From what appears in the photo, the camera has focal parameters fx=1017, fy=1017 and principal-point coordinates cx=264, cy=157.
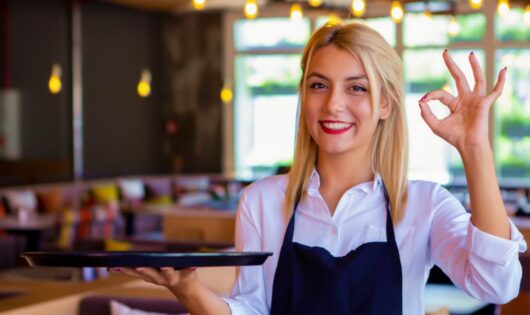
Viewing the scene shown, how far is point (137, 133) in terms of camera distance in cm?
1559

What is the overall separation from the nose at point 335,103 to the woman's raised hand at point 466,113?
0.68ft

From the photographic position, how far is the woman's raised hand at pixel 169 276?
1.81 m

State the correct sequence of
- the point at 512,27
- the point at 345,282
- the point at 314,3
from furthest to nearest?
the point at 512,27, the point at 314,3, the point at 345,282

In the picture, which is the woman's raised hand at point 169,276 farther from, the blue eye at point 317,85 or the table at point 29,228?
the table at point 29,228

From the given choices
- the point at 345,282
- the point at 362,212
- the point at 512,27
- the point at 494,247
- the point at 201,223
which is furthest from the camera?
the point at 512,27

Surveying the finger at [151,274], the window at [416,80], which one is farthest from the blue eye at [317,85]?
the window at [416,80]

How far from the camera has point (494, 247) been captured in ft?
6.22

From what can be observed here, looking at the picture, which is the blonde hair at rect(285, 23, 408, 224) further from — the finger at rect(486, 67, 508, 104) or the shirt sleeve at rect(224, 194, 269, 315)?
the finger at rect(486, 67, 508, 104)

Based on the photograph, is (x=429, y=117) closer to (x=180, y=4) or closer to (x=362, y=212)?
(x=362, y=212)

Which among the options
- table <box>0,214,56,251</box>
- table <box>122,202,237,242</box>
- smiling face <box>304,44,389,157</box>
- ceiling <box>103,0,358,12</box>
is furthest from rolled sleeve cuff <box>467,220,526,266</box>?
ceiling <box>103,0,358,12</box>

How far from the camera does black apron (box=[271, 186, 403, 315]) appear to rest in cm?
205

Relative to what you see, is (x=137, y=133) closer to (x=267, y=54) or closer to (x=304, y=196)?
(x=267, y=54)

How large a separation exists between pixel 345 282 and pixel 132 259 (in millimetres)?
490

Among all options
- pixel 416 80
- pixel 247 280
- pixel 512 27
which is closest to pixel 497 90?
pixel 247 280
